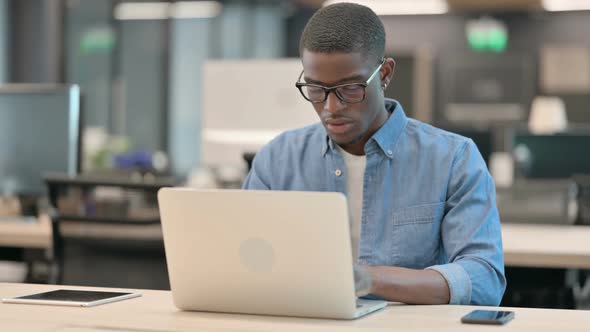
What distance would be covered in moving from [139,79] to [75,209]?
583cm

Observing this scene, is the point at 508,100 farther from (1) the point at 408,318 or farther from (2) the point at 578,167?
(1) the point at 408,318

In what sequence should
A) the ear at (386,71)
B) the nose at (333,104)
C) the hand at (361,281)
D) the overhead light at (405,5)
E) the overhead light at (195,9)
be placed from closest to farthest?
1. the hand at (361,281)
2. the nose at (333,104)
3. the ear at (386,71)
4. the overhead light at (405,5)
5. the overhead light at (195,9)

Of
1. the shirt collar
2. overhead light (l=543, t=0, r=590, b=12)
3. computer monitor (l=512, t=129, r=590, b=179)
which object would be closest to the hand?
the shirt collar

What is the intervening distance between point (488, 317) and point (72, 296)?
0.86 m

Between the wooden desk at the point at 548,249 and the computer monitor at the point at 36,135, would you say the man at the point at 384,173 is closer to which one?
the wooden desk at the point at 548,249

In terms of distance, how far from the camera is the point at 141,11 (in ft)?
29.9

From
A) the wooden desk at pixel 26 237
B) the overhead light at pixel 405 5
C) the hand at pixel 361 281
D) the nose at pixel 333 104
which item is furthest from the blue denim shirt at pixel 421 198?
the overhead light at pixel 405 5

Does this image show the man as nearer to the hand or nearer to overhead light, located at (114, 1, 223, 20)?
the hand

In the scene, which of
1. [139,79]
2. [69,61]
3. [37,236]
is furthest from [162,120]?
[37,236]

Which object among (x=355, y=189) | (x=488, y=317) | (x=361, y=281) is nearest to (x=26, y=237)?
(x=355, y=189)

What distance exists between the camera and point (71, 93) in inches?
161

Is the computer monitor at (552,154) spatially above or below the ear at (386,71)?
below

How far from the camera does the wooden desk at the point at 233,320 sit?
1.78 m

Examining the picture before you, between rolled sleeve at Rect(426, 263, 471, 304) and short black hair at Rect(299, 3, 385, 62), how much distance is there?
1.55 feet
